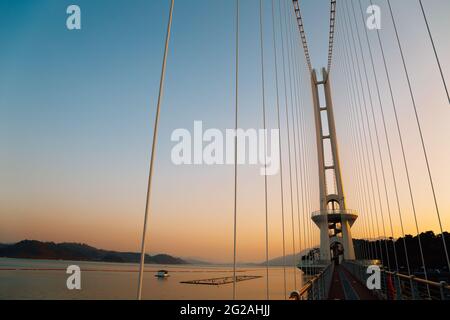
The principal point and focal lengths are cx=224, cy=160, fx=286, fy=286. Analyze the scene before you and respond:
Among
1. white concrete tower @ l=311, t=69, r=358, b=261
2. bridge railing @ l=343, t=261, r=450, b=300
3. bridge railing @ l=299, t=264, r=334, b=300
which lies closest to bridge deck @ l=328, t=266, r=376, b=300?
bridge railing @ l=343, t=261, r=450, b=300

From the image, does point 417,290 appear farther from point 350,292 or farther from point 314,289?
point 350,292

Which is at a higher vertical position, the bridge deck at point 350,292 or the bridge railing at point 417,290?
the bridge railing at point 417,290

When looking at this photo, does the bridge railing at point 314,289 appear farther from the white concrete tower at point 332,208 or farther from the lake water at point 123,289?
the white concrete tower at point 332,208

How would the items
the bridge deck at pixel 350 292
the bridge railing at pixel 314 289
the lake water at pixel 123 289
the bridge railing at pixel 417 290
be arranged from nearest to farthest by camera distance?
the bridge railing at pixel 314 289 < the bridge railing at pixel 417 290 < the bridge deck at pixel 350 292 < the lake water at pixel 123 289

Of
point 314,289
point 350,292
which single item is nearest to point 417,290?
point 314,289

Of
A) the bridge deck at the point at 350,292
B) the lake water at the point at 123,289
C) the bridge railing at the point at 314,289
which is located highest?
the bridge railing at the point at 314,289

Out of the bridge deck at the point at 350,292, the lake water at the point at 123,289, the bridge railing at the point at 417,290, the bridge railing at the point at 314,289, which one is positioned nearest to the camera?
the bridge railing at the point at 314,289

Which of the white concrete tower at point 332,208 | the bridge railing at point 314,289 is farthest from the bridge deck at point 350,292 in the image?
the white concrete tower at point 332,208

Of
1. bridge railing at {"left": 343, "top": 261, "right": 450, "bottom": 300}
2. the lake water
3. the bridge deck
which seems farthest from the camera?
the lake water

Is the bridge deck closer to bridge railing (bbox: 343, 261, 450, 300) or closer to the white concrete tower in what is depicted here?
bridge railing (bbox: 343, 261, 450, 300)

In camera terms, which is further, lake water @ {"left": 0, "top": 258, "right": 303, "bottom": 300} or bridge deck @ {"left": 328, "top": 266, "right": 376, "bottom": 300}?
lake water @ {"left": 0, "top": 258, "right": 303, "bottom": 300}
